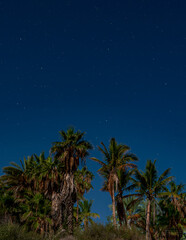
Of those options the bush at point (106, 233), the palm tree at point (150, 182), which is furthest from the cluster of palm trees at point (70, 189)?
the bush at point (106, 233)

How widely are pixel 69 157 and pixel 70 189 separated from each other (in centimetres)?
332

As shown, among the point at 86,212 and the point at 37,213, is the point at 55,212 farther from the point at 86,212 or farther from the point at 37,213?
the point at 86,212

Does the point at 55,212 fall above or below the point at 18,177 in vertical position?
below

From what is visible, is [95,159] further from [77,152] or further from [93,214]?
[93,214]

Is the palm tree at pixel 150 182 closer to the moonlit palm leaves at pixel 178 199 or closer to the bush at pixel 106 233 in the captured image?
the moonlit palm leaves at pixel 178 199

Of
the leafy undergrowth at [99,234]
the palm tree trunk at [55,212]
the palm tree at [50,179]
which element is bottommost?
the leafy undergrowth at [99,234]

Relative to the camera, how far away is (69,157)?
26.5 metres

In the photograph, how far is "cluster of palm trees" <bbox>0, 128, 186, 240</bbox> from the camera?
25656 millimetres

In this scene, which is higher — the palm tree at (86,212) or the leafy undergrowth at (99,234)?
the palm tree at (86,212)

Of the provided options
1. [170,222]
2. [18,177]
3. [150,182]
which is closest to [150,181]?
[150,182]

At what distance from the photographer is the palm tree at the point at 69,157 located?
25.2 metres

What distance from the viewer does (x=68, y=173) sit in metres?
26.2

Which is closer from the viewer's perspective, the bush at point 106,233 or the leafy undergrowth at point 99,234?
the leafy undergrowth at point 99,234

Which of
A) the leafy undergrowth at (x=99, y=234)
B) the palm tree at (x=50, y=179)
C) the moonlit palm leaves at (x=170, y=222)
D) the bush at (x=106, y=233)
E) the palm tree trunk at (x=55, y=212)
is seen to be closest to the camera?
the leafy undergrowth at (x=99, y=234)
